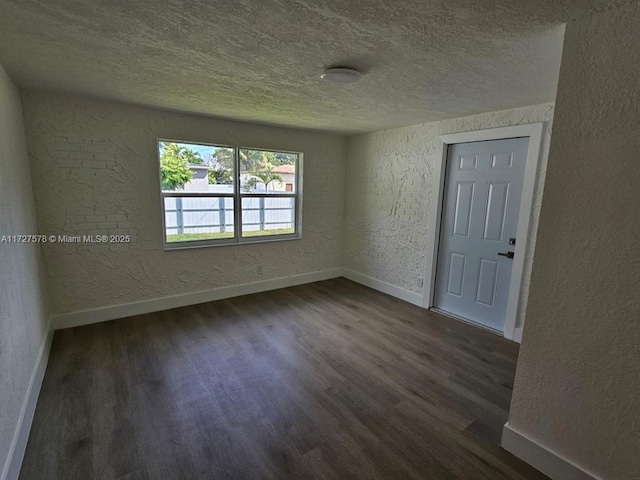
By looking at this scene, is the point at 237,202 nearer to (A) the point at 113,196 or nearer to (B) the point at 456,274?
(A) the point at 113,196

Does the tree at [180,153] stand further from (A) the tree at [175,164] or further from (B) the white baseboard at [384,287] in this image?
(B) the white baseboard at [384,287]

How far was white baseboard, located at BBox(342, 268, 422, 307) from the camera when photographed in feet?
13.0

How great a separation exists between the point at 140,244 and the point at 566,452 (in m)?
3.85

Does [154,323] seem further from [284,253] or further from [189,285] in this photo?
[284,253]

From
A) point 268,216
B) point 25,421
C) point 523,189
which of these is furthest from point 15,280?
point 523,189

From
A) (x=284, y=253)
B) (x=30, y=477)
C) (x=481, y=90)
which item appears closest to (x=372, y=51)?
(x=481, y=90)

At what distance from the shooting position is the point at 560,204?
1464mm

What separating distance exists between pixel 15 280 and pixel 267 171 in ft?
9.45

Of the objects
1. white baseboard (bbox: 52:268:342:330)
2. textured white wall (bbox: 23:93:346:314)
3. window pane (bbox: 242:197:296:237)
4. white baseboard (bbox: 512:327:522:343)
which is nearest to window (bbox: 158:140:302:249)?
window pane (bbox: 242:197:296:237)

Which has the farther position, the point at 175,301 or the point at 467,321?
the point at 175,301

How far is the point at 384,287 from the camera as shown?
172 inches

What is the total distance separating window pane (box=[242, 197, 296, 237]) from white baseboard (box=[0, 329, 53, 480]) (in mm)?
2364

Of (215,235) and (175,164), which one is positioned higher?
(175,164)

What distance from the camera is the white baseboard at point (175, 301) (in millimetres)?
3113
